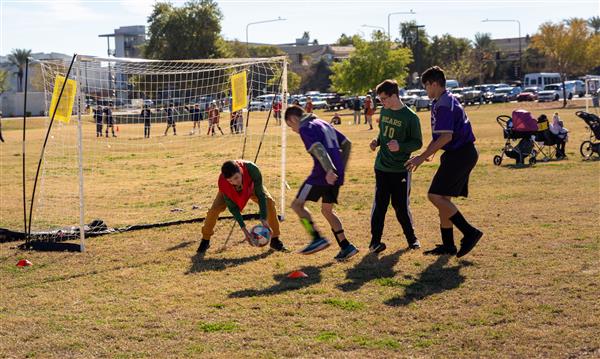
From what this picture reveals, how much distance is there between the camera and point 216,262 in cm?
919

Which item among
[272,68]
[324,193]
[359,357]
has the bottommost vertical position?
[359,357]

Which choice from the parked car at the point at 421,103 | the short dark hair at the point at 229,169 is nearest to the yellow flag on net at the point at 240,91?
the short dark hair at the point at 229,169

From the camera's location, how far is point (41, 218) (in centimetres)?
1351

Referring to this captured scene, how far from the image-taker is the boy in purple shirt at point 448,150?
844 cm

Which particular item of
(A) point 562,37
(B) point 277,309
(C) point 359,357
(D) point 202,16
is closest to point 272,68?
(B) point 277,309

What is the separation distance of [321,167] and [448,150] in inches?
53.0

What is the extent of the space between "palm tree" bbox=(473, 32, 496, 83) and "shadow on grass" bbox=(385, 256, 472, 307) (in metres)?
80.8

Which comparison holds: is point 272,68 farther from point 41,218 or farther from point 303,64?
point 303,64

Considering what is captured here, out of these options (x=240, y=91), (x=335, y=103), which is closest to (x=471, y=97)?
(x=335, y=103)

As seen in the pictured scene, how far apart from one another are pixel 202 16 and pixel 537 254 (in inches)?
2765

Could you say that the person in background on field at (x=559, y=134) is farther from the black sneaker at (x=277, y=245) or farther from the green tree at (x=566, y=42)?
the green tree at (x=566, y=42)

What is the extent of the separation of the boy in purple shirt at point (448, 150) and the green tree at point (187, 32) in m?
68.1

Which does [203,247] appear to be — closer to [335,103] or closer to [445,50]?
[335,103]

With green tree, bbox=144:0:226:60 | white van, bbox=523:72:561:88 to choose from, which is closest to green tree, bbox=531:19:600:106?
white van, bbox=523:72:561:88
